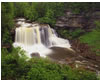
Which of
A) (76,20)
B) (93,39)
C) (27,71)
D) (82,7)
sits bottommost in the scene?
(93,39)

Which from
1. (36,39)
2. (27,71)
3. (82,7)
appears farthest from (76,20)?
(27,71)

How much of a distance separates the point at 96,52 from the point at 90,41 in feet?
7.89

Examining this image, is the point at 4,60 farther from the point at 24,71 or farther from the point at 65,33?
the point at 65,33

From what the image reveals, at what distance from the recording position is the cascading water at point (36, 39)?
59.3ft

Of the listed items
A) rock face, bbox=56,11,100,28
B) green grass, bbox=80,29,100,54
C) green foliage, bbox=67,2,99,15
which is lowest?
green grass, bbox=80,29,100,54

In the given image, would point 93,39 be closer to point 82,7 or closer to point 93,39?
point 93,39

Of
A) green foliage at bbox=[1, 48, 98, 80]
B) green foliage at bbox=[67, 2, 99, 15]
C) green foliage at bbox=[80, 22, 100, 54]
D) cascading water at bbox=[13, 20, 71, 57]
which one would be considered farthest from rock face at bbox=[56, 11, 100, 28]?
green foliage at bbox=[1, 48, 98, 80]

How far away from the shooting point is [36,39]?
1914 cm

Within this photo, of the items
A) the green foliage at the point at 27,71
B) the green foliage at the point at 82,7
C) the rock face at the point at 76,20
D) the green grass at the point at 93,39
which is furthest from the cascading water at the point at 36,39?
the green foliage at the point at 27,71

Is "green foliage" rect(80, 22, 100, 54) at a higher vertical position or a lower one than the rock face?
lower

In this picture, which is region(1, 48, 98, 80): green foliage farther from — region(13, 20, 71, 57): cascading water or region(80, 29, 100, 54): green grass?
region(80, 29, 100, 54): green grass

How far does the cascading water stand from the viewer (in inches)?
712

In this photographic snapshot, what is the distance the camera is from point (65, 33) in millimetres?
21453

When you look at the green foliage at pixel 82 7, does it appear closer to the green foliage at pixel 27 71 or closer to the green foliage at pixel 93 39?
the green foliage at pixel 93 39
